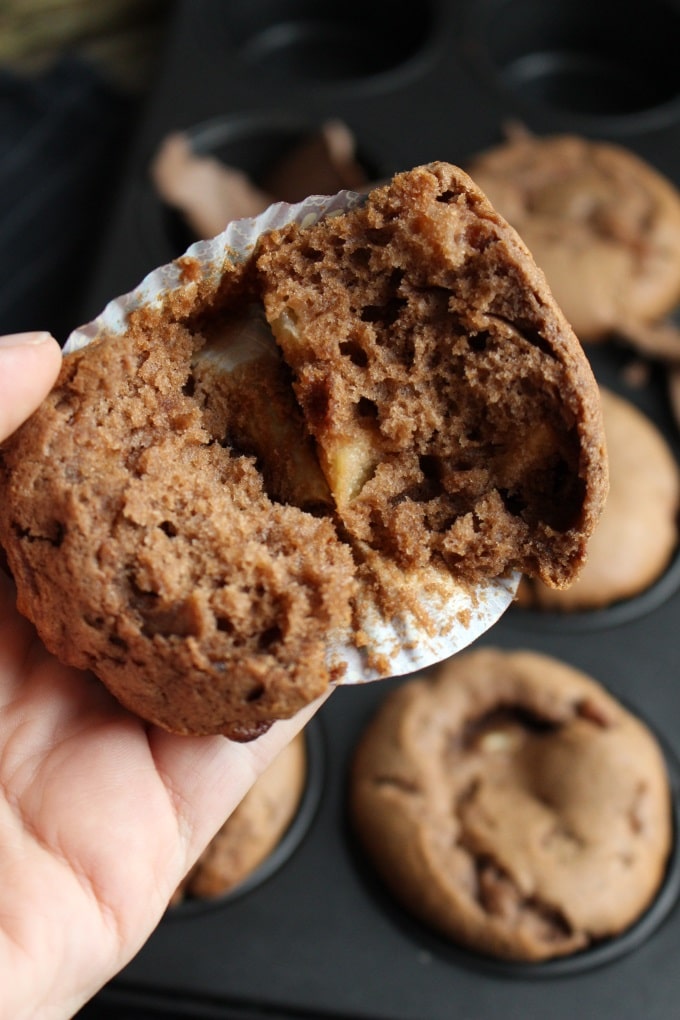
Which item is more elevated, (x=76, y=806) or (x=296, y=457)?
(x=296, y=457)

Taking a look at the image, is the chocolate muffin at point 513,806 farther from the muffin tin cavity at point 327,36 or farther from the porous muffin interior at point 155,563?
the muffin tin cavity at point 327,36

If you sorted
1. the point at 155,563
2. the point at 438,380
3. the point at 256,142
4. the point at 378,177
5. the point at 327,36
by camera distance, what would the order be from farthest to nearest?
the point at 327,36 → the point at 256,142 → the point at 378,177 → the point at 438,380 → the point at 155,563

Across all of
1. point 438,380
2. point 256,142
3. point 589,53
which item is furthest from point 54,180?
point 438,380

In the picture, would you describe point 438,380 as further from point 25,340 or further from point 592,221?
point 592,221

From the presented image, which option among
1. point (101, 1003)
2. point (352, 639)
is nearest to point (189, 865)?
point (352, 639)

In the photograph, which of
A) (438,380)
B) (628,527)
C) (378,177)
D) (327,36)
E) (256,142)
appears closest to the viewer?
(438,380)

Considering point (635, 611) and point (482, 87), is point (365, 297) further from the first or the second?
point (482, 87)

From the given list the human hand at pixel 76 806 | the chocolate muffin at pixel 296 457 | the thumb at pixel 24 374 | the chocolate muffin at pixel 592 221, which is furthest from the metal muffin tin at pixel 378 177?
the thumb at pixel 24 374
